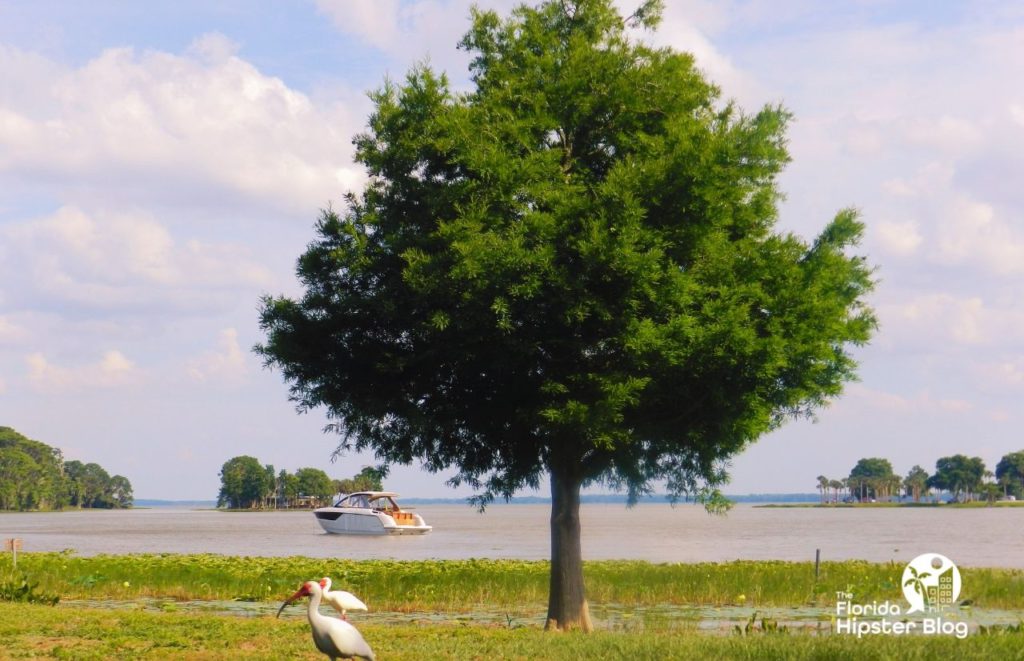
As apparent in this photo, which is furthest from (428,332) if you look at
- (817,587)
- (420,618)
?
(817,587)

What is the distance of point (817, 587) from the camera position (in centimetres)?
3181

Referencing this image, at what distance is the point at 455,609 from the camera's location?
1146 inches

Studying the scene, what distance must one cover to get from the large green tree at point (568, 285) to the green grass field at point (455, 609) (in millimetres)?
4043

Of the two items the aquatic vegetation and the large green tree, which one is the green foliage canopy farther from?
the aquatic vegetation

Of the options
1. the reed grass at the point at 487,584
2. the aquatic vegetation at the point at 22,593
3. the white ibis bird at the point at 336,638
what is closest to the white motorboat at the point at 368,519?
the reed grass at the point at 487,584

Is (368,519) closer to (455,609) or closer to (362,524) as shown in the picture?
(362,524)

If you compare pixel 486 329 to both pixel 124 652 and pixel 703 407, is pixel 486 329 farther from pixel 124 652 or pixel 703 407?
pixel 124 652

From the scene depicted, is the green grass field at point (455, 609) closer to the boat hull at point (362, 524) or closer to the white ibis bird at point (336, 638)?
the white ibis bird at point (336, 638)

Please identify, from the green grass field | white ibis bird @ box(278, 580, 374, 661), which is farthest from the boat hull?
white ibis bird @ box(278, 580, 374, 661)

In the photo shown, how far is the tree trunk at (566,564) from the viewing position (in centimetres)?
2242

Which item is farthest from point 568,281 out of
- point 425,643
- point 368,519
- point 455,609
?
point 368,519

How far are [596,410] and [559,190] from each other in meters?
4.30

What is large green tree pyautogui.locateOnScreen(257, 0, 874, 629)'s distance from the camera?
63.3 ft

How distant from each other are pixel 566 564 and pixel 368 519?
81.2m
